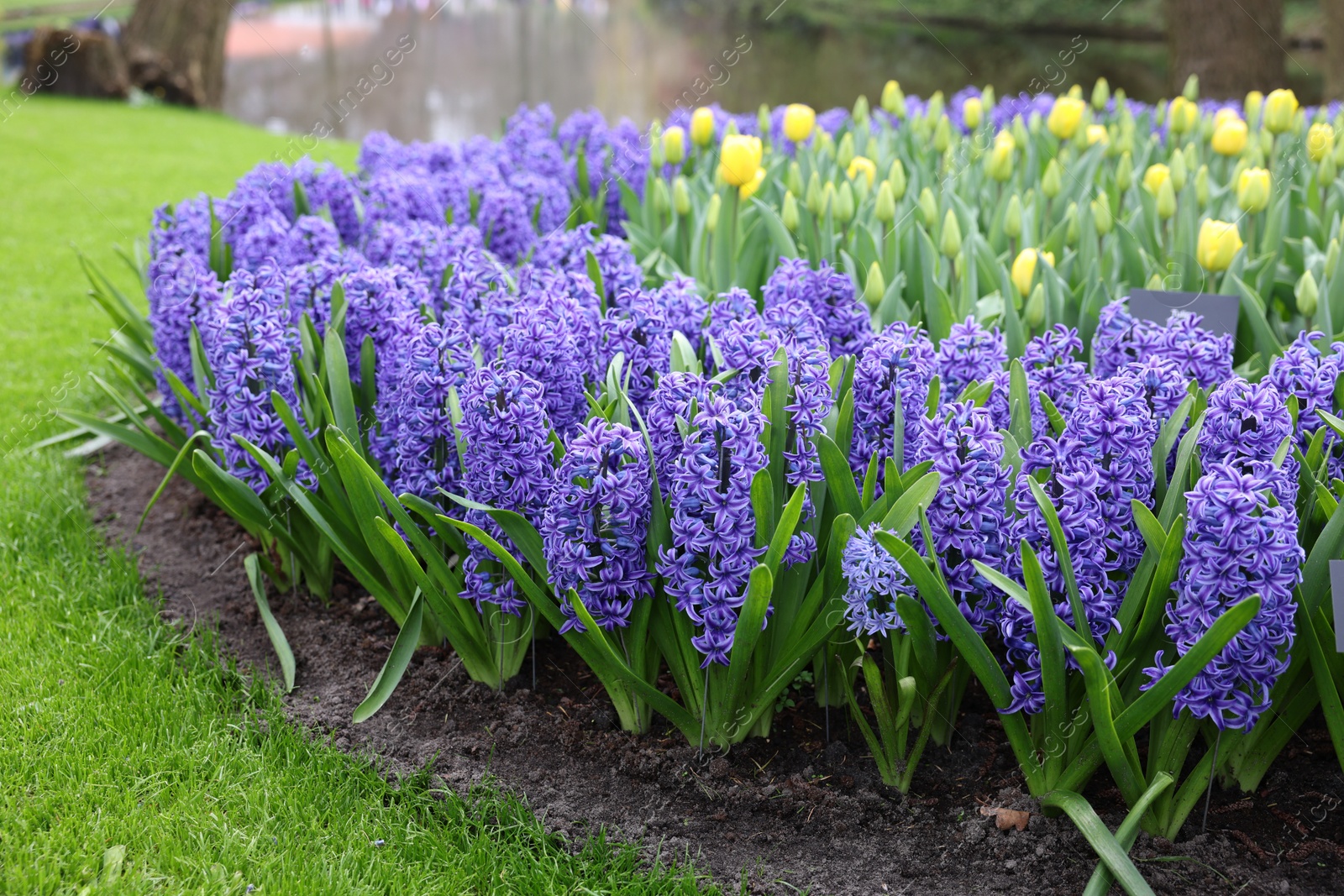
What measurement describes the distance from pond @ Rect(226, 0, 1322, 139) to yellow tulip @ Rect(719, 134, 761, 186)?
33.0ft

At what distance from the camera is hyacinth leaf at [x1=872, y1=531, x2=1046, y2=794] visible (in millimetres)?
1641

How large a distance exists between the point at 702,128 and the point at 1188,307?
93.4 inches

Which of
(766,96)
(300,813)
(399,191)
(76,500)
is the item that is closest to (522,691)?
(300,813)

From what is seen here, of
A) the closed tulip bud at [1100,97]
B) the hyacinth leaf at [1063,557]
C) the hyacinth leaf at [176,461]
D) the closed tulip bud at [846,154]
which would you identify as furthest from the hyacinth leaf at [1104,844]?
the closed tulip bud at [1100,97]

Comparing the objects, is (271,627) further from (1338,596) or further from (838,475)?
(1338,596)

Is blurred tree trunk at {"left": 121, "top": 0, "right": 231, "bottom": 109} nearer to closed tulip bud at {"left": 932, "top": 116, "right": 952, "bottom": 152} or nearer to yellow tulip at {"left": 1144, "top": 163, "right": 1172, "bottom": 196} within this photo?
closed tulip bud at {"left": 932, "top": 116, "right": 952, "bottom": 152}

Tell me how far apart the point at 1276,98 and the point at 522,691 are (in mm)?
3695

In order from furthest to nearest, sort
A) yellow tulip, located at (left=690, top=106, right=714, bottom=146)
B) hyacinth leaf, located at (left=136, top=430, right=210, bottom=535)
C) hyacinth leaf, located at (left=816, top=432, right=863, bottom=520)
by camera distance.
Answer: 1. yellow tulip, located at (left=690, top=106, right=714, bottom=146)
2. hyacinth leaf, located at (left=136, top=430, right=210, bottom=535)
3. hyacinth leaf, located at (left=816, top=432, right=863, bottom=520)

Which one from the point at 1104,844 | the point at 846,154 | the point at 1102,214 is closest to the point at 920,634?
the point at 1104,844

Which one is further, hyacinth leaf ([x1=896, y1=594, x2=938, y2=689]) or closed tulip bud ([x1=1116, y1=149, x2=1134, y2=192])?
closed tulip bud ([x1=1116, y1=149, x2=1134, y2=192])

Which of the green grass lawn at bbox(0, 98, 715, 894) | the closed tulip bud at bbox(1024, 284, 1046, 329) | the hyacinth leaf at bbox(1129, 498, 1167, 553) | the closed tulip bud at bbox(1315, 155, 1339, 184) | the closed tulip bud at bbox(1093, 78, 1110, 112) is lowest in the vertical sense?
the green grass lawn at bbox(0, 98, 715, 894)

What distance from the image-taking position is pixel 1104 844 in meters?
1.67

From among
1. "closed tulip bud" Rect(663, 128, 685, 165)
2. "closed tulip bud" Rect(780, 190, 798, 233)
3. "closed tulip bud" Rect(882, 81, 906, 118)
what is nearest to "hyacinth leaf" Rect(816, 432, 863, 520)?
"closed tulip bud" Rect(780, 190, 798, 233)

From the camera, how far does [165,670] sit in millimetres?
2363
